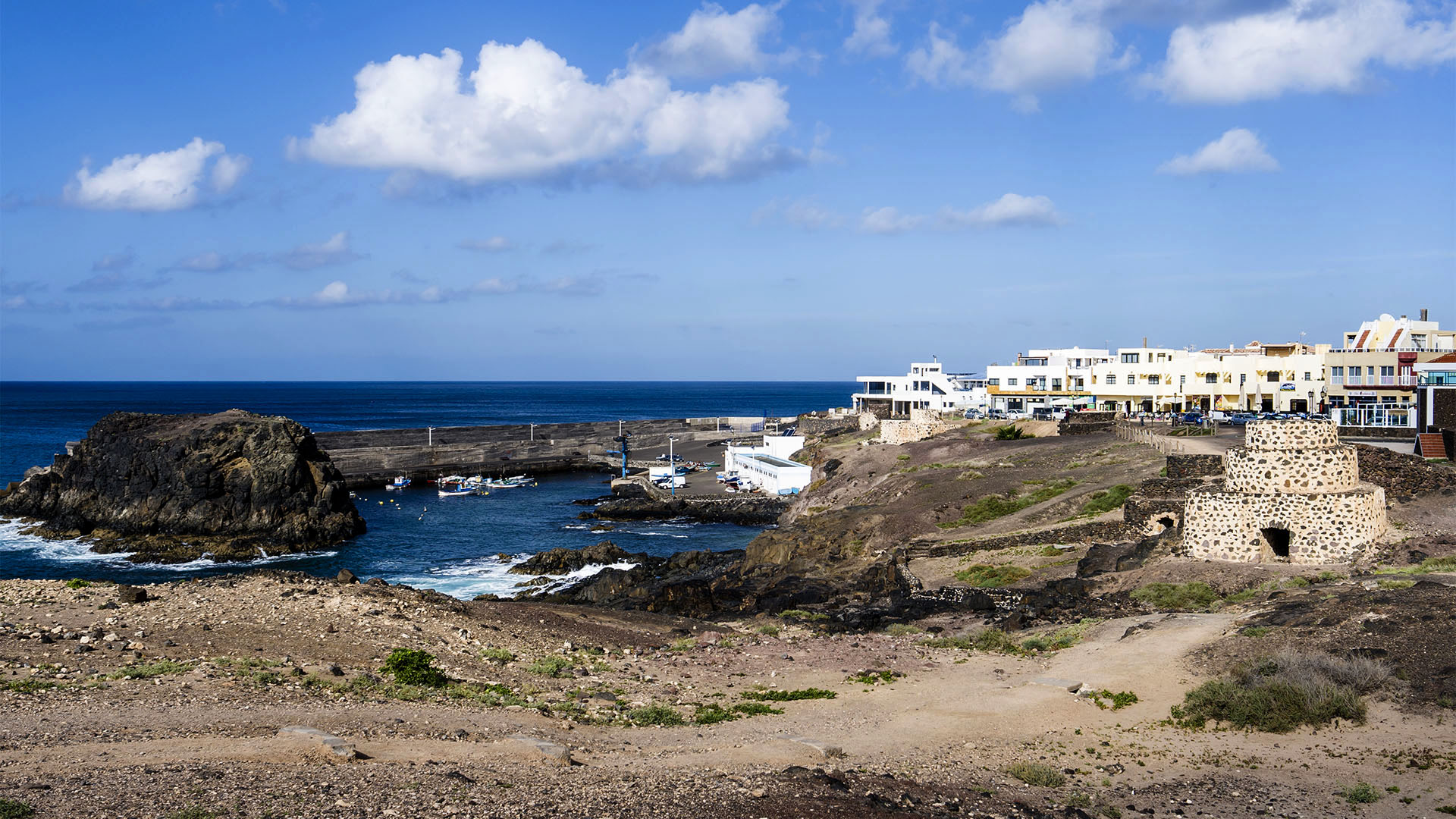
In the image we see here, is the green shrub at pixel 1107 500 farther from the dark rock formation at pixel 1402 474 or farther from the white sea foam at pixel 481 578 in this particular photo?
the white sea foam at pixel 481 578

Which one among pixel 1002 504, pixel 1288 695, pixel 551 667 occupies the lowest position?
pixel 551 667

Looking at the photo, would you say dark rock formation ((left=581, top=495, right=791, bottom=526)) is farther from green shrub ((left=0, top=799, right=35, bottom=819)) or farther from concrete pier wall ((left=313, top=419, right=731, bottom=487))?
green shrub ((left=0, top=799, right=35, bottom=819))

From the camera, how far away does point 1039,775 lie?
13.4 meters

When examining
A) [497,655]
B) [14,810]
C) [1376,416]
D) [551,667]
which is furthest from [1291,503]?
[1376,416]

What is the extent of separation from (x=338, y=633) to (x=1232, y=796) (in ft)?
50.2

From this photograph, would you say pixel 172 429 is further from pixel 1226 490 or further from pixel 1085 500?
pixel 1226 490

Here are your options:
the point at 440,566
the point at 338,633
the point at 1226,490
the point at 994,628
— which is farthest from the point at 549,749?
the point at 440,566

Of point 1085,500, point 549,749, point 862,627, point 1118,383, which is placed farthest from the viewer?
point 1118,383

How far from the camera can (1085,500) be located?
35.5 meters

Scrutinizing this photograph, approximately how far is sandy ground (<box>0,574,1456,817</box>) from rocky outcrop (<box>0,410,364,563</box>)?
36.6 m

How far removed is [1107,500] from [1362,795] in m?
23.0

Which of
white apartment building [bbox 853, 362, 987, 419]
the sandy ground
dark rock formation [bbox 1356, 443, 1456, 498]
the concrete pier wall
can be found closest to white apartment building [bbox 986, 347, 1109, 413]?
white apartment building [bbox 853, 362, 987, 419]

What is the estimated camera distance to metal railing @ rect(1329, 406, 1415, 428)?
4678 centimetres

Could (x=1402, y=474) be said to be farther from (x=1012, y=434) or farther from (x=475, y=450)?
(x=475, y=450)
